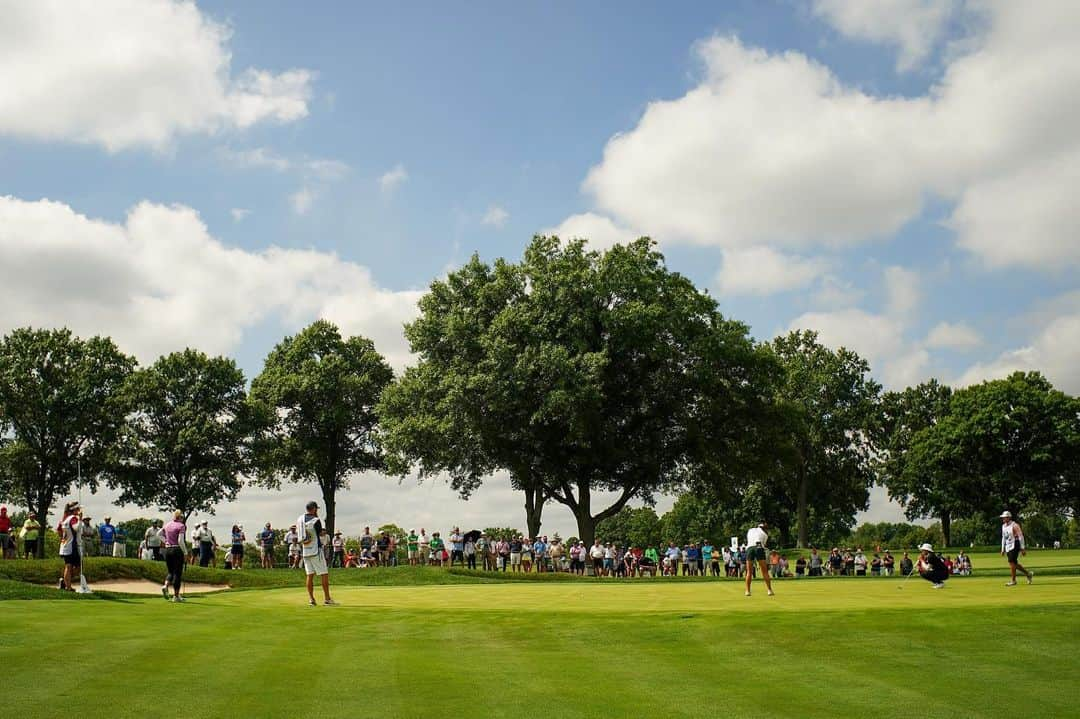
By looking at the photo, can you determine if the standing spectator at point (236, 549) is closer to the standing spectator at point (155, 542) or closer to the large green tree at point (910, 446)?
the standing spectator at point (155, 542)

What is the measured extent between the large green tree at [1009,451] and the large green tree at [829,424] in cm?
582

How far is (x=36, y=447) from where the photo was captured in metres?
64.8

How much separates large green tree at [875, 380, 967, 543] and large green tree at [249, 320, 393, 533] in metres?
45.4

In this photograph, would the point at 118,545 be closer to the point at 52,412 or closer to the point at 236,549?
the point at 236,549

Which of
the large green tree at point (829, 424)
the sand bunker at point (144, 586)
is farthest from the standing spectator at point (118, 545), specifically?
the large green tree at point (829, 424)

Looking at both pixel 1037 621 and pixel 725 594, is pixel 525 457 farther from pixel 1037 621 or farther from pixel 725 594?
pixel 1037 621

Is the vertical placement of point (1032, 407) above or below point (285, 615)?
above

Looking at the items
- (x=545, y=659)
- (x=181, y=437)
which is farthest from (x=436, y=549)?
(x=545, y=659)

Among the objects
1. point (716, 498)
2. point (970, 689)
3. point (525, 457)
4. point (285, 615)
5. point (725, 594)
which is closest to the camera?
point (970, 689)

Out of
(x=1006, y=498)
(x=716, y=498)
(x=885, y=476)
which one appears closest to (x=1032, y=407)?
(x=1006, y=498)

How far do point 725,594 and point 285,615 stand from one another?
1264cm

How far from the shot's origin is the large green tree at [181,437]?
67.8 m

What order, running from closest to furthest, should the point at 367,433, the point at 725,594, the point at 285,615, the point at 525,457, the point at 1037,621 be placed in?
the point at 1037,621, the point at 285,615, the point at 725,594, the point at 525,457, the point at 367,433

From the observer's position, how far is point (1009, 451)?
261ft
